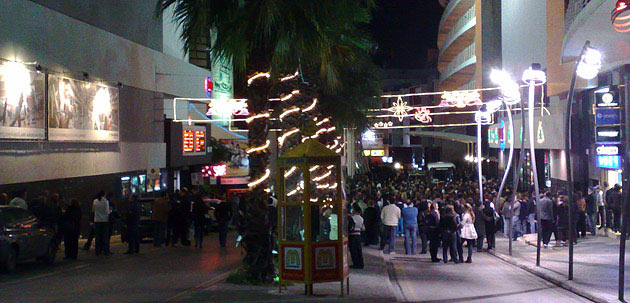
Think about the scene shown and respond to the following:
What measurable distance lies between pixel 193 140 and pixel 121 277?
71.3ft

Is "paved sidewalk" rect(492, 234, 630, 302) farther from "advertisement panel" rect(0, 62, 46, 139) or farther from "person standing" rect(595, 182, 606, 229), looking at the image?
"advertisement panel" rect(0, 62, 46, 139)

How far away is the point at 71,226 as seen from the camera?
1877 cm

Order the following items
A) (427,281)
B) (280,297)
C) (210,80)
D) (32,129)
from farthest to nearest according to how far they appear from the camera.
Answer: (210,80) → (32,129) → (427,281) → (280,297)

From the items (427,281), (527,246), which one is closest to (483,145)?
(527,246)

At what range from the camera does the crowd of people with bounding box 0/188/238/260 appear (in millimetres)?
19031

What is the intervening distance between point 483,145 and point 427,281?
175ft

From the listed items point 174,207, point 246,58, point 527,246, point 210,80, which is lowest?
point 527,246

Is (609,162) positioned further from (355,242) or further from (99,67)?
(99,67)

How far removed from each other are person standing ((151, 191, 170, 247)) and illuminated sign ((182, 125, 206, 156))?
13.7 meters

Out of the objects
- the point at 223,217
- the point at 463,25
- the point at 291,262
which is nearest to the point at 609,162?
the point at 223,217

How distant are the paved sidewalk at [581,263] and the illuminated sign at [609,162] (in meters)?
2.74

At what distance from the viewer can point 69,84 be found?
2273cm

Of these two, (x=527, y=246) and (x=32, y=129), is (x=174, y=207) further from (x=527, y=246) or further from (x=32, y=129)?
(x=527, y=246)

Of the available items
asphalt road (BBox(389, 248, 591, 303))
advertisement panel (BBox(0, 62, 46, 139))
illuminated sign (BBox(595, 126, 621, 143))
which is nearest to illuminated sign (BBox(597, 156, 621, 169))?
asphalt road (BBox(389, 248, 591, 303))
